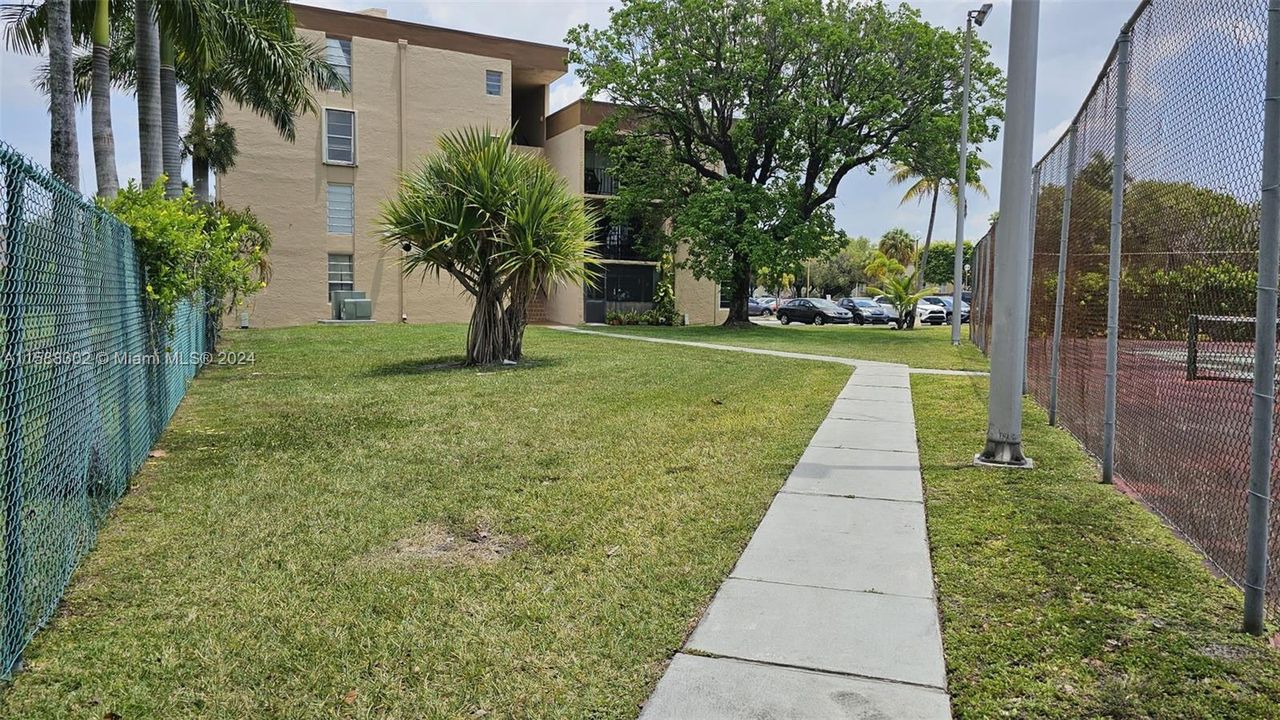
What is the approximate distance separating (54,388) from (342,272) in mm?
28858

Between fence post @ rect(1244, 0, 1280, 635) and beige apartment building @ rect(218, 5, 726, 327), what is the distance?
26.1 metres

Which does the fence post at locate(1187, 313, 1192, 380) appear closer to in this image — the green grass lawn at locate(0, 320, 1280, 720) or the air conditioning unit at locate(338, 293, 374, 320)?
the green grass lawn at locate(0, 320, 1280, 720)

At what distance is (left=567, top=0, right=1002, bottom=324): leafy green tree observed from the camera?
27.0 m

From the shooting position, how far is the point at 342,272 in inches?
1241

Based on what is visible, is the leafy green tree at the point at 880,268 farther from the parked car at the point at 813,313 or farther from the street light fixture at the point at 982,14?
the street light fixture at the point at 982,14

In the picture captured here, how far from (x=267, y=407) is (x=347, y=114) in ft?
80.4

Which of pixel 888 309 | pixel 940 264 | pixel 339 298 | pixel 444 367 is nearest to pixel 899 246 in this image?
pixel 940 264

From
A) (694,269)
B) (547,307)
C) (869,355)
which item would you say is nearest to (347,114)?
(547,307)

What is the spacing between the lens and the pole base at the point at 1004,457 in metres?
6.65

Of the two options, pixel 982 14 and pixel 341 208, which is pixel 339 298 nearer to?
pixel 341 208

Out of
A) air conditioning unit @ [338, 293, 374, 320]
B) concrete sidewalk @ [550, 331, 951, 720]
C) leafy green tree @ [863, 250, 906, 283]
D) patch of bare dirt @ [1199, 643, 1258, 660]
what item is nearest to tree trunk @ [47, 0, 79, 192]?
concrete sidewalk @ [550, 331, 951, 720]

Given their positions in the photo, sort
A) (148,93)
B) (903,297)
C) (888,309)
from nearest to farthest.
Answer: (148,93), (903,297), (888,309)

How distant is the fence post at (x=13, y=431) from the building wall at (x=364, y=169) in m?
26.5

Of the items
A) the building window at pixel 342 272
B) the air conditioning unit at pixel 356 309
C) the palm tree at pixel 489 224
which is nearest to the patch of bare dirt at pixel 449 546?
the palm tree at pixel 489 224
